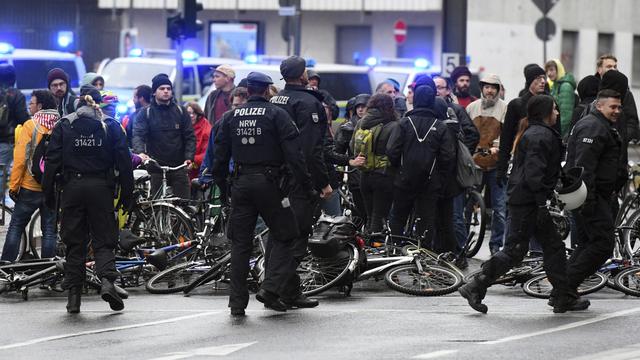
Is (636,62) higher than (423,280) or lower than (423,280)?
higher

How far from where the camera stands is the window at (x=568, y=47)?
4669 cm

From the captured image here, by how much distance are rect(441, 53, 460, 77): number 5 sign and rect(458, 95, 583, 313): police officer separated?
1145 cm

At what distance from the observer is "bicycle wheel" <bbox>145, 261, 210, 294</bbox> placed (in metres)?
13.4

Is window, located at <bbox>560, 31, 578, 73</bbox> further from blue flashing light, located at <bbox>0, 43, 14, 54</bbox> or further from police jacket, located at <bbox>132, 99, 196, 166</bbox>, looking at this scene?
police jacket, located at <bbox>132, 99, 196, 166</bbox>

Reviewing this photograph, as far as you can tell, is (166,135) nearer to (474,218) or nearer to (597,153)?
(474,218)

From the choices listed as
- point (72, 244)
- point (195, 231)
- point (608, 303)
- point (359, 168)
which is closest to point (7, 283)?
point (72, 244)

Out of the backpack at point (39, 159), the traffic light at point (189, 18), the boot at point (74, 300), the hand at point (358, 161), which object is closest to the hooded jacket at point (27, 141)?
the backpack at point (39, 159)

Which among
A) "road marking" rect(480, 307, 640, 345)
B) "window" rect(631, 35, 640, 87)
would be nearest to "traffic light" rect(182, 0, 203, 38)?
"road marking" rect(480, 307, 640, 345)

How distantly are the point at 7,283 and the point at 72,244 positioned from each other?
44.4 inches

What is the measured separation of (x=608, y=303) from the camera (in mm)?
12414

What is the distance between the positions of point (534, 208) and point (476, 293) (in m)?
0.74

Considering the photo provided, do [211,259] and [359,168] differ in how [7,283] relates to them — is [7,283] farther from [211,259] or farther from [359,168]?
[359,168]

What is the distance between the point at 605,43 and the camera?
1877 inches

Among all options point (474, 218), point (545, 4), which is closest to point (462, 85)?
point (474, 218)
